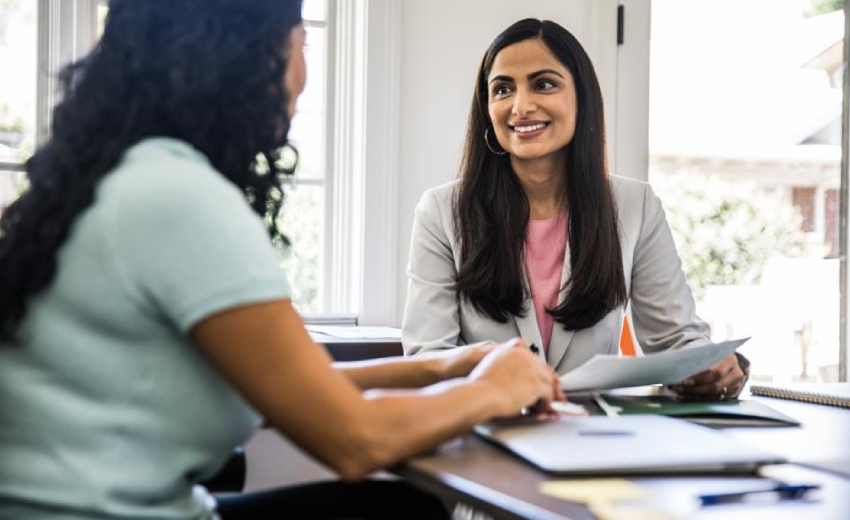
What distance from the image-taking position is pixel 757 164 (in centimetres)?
357

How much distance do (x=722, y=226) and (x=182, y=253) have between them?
9.72 feet

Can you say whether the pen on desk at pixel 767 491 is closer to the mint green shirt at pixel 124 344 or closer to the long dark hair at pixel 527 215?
the mint green shirt at pixel 124 344

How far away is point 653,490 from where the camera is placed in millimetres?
896

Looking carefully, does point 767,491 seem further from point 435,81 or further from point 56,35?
point 56,35

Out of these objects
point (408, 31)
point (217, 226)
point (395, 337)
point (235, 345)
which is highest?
point (408, 31)

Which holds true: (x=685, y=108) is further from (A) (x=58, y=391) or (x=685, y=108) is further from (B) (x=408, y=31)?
(A) (x=58, y=391)

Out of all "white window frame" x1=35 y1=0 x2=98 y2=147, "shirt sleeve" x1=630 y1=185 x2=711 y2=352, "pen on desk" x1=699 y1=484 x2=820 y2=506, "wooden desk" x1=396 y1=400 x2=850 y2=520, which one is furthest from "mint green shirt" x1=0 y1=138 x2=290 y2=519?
"white window frame" x1=35 y1=0 x2=98 y2=147

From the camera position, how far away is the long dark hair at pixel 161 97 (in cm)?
93

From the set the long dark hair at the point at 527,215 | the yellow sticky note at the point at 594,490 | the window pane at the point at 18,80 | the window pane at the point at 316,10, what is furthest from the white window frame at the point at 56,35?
the yellow sticky note at the point at 594,490

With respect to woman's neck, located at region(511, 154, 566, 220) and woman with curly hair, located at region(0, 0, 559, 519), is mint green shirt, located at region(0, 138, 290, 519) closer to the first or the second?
woman with curly hair, located at region(0, 0, 559, 519)

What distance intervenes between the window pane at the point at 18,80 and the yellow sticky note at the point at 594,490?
7.75 ft

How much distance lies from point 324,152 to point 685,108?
1.28m

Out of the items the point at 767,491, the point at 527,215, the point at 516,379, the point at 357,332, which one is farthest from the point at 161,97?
the point at 357,332

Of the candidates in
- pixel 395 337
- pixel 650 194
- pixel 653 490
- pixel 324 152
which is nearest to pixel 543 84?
pixel 650 194
